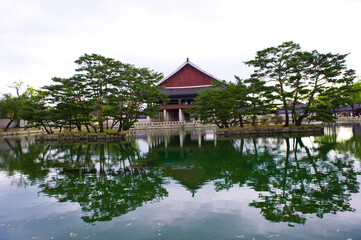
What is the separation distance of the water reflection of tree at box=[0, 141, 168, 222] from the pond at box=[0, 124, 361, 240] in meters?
0.03

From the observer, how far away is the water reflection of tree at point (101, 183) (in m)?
6.80

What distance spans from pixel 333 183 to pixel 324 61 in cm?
2034

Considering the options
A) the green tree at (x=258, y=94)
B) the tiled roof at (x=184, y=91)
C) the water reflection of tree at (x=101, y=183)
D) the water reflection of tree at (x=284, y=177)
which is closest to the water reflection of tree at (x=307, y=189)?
the water reflection of tree at (x=284, y=177)

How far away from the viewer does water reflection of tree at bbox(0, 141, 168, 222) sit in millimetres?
6805

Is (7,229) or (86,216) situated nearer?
(7,229)

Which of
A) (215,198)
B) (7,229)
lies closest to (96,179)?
(7,229)

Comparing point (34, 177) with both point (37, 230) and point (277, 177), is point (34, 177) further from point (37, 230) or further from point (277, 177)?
point (277, 177)

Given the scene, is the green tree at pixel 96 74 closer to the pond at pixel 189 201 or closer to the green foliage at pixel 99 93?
the green foliage at pixel 99 93

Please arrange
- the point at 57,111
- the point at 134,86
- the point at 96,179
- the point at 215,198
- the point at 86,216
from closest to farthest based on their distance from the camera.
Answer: the point at 86,216 < the point at 215,198 < the point at 96,179 < the point at 134,86 < the point at 57,111

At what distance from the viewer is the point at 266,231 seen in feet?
→ 16.6

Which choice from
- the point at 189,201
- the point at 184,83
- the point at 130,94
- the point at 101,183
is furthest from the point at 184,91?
the point at 189,201

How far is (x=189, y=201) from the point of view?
6.88 meters

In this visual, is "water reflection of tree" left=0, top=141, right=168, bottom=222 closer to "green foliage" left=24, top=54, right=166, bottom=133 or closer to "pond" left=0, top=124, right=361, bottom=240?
"pond" left=0, top=124, right=361, bottom=240

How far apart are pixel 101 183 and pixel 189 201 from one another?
12.3 ft
